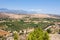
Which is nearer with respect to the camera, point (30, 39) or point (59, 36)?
point (30, 39)

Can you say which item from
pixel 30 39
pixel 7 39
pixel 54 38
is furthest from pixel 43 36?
pixel 7 39

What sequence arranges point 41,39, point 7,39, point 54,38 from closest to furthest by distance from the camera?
point 41,39, point 54,38, point 7,39

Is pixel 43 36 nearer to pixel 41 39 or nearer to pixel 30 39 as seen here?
pixel 41 39

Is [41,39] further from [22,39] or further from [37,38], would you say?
[22,39]

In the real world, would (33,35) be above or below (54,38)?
above

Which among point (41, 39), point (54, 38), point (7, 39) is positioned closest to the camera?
point (41, 39)

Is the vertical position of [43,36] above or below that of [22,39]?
above

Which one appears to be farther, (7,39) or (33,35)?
(7,39)

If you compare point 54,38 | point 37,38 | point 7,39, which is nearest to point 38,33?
point 37,38
